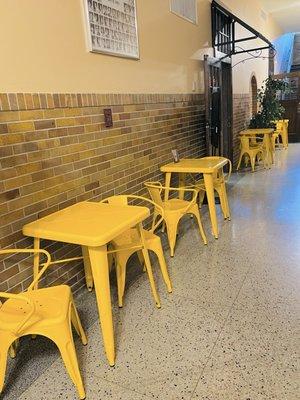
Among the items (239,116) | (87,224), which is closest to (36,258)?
(87,224)

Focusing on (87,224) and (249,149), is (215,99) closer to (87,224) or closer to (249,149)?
(249,149)

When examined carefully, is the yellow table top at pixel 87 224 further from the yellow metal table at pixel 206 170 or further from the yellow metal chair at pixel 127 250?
the yellow metal table at pixel 206 170

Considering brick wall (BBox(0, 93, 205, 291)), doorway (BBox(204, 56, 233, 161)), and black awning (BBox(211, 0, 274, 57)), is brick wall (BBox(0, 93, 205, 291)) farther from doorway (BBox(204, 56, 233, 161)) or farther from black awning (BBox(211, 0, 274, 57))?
black awning (BBox(211, 0, 274, 57))

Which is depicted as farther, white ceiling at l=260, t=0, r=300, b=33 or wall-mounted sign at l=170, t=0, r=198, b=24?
white ceiling at l=260, t=0, r=300, b=33

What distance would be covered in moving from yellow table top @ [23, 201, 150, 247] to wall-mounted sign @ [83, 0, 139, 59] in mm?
1228

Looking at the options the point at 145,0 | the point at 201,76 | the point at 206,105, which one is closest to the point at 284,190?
the point at 206,105

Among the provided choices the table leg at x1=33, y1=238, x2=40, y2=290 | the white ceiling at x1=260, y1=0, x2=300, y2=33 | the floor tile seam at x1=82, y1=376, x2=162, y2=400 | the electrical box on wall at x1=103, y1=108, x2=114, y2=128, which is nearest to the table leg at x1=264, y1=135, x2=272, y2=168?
the white ceiling at x1=260, y1=0, x2=300, y2=33

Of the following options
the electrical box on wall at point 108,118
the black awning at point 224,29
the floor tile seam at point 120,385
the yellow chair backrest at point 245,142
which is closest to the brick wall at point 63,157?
the electrical box on wall at point 108,118

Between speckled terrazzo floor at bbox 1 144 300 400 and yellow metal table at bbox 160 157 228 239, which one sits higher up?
yellow metal table at bbox 160 157 228 239

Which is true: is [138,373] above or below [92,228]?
below

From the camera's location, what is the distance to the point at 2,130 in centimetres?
176

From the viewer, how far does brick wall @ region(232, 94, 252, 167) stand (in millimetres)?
6275

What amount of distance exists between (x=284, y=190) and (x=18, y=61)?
3.88m

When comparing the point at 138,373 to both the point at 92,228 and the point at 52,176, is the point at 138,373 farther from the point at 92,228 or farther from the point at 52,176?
the point at 52,176
